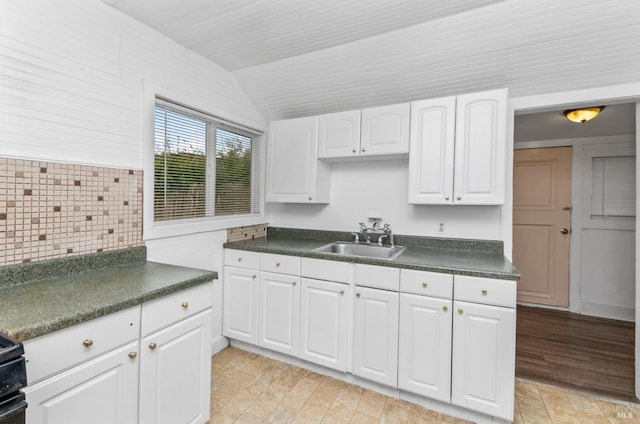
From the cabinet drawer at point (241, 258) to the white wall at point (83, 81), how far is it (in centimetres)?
32

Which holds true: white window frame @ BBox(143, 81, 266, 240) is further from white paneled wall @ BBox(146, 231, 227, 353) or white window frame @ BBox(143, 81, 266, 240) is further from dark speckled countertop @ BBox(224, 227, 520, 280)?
dark speckled countertop @ BBox(224, 227, 520, 280)

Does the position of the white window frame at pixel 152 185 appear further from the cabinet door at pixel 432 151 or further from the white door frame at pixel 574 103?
the white door frame at pixel 574 103

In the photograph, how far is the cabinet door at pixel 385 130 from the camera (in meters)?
2.25

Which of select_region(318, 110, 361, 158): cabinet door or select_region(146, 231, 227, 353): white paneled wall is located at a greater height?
select_region(318, 110, 361, 158): cabinet door

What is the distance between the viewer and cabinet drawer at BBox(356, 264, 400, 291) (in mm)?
1938

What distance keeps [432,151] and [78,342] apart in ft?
7.11

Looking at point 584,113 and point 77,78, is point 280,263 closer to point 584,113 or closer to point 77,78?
point 77,78

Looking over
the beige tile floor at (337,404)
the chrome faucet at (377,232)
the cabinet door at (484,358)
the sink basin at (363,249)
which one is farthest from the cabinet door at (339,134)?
the beige tile floor at (337,404)

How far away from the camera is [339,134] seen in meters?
2.48

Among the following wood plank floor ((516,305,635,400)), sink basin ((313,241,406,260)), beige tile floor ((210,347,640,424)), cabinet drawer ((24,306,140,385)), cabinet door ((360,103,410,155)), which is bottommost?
beige tile floor ((210,347,640,424))

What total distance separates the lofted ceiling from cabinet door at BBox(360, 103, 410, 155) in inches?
8.7

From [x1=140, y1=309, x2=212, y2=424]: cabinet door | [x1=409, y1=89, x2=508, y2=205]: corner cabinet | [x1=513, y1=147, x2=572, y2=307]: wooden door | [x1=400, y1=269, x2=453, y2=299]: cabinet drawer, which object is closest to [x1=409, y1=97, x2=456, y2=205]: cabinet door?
[x1=409, y1=89, x2=508, y2=205]: corner cabinet

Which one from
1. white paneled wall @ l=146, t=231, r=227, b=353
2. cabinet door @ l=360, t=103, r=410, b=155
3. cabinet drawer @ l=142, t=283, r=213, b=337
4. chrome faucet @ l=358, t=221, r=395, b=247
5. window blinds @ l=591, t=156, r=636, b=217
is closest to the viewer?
cabinet drawer @ l=142, t=283, r=213, b=337

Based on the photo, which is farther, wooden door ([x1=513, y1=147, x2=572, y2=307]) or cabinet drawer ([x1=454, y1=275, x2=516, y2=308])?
wooden door ([x1=513, y1=147, x2=572, y2=307])
